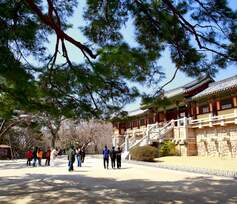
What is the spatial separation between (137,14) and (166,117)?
109ft

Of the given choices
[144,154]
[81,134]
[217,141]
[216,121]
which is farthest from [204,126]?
[81,134]

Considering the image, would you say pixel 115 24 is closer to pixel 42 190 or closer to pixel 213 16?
pixel 213 16

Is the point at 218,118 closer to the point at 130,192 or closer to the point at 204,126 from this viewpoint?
the point at 204,126

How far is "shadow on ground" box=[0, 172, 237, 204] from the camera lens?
11.0 meters

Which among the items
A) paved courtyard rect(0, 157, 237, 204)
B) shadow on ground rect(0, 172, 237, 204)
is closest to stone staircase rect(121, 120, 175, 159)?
paved courtyard rect(0, 157, 237, 204)

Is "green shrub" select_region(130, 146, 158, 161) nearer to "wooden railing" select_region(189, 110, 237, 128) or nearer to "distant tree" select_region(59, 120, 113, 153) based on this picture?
"wooden railing" select_region(189, 110, 237, 128)

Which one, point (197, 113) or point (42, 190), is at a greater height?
point (197, 113)

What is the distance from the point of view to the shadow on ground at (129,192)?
1098 cm

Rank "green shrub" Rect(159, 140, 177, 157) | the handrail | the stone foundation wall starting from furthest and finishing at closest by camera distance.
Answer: "green shrub" Rect(159, 140, 177, 157) → the stone foundation wall → the handrail

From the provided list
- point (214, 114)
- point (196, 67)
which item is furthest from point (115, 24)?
point (214, 114)

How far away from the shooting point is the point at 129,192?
1238 cm

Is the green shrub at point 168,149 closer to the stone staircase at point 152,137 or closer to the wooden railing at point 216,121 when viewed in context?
the stone staircase at point 152,137

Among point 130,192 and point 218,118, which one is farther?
point 218,118

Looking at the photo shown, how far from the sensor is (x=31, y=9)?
8906 mm
